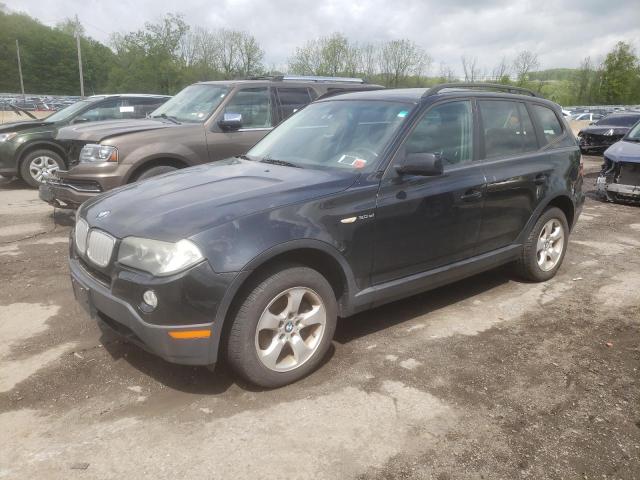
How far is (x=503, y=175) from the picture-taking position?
436cm

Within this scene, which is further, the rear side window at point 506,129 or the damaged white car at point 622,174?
the damaged white car at point 622,174

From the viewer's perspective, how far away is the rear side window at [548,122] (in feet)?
16.4

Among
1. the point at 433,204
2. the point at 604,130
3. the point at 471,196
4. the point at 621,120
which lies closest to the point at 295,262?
the point at 433,204

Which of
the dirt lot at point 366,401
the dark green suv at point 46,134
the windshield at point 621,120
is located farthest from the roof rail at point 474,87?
the windshield at point 621,120

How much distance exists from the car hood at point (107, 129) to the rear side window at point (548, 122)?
14.4 feet

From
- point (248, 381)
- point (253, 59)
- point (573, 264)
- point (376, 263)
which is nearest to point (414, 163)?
point (376, 263)

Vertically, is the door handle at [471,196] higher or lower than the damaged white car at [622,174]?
higher

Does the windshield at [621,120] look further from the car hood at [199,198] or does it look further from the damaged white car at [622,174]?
the car hood at [199,198]

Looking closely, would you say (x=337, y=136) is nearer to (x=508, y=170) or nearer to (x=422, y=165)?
(x=422, y=165)

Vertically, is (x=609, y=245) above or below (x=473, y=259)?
below

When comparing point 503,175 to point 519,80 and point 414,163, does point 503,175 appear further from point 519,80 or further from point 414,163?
point 519,80

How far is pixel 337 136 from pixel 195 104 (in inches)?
162

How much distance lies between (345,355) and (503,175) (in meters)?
1.99

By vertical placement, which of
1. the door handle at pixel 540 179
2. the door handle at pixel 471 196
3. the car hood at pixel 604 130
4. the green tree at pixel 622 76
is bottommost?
the door handle at pixel 471 196
